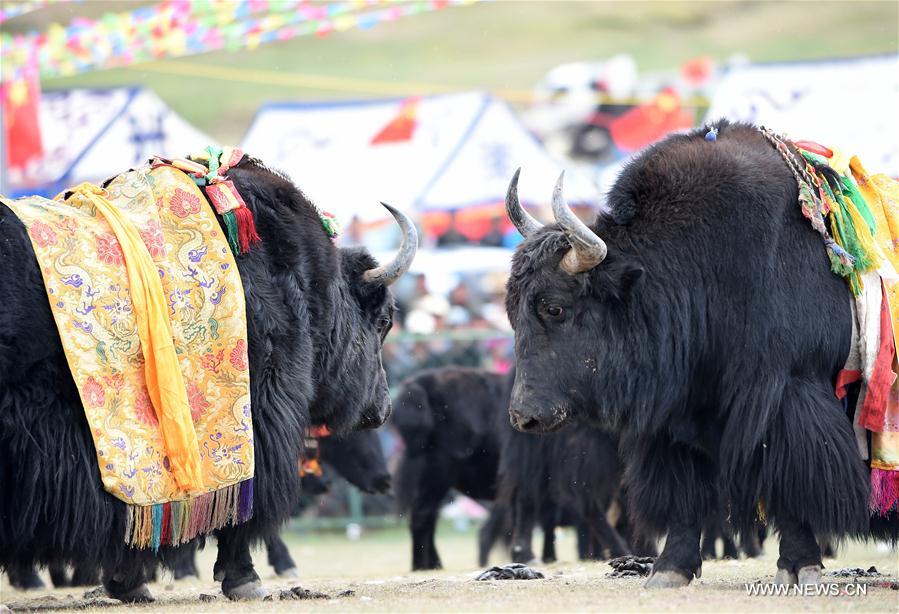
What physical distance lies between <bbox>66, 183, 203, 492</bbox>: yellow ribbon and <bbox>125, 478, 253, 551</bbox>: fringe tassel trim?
0.10m

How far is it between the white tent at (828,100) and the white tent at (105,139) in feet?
19.6

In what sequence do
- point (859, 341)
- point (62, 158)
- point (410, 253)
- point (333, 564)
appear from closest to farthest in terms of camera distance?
point (859, 341)
point (410, 253)
point (333, 564)
point (62, 158)

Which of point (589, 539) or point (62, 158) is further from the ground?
point (62, 158)

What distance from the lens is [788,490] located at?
16.8 feet

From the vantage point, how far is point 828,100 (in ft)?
44.5

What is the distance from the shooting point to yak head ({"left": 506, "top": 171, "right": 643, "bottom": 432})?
17.6 ft

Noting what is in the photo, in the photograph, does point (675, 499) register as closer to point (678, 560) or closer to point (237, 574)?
point (678, 560)

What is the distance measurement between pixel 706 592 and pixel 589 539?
4341mm

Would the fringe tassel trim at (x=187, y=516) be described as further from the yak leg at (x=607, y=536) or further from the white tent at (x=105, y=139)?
the white tent at (x=105, y=139)

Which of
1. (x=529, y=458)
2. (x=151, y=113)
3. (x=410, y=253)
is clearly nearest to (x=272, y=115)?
(x=151, y=113)

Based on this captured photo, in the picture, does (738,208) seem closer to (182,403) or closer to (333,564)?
(182,403)

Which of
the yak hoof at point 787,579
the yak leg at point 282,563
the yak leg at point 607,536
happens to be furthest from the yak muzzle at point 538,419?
the yak leg at point 282,563

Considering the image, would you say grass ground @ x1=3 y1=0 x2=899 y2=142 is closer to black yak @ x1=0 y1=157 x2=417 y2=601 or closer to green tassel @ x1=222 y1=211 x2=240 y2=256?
black yak @ x1=0 y1=157 x2=417 y2=601

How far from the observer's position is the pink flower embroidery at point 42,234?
16.6ft
